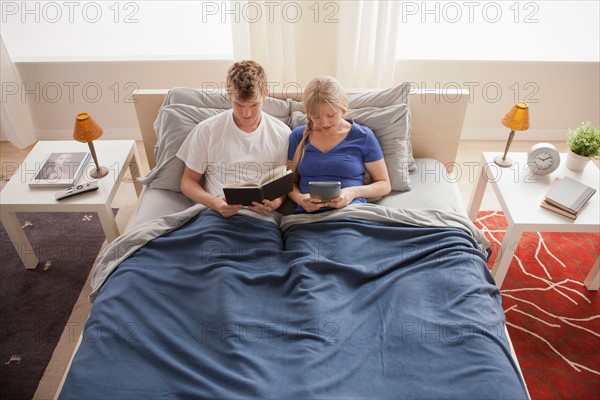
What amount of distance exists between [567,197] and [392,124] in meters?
0.78

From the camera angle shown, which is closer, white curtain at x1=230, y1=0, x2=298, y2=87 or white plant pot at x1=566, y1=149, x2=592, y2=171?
white plant pot at x1=566, y1=149, x2=592, y2=171

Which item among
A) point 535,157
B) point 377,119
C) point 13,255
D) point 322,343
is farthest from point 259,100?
point 13,255

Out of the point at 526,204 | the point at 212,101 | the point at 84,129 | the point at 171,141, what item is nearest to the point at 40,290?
the point at 84,129

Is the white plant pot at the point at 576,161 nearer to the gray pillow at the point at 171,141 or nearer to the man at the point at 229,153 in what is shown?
the man at the point at 229,153

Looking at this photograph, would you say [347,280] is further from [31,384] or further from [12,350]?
[12,350]

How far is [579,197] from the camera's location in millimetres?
1931

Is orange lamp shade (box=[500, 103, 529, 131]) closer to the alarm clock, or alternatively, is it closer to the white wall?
the alarm clock

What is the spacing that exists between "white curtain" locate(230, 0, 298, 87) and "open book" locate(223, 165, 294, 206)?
3.19 feet

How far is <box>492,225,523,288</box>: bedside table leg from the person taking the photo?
6.31ft

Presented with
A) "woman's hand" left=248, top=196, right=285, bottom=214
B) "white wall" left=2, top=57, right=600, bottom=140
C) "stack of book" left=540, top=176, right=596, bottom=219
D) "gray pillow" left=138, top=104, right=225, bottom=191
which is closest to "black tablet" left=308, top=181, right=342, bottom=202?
"woman's hand" left=248, top=196, right=285, bottom=214

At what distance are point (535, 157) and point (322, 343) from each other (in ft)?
4.49

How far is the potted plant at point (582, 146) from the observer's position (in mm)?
2047

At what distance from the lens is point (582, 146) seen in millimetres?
2074

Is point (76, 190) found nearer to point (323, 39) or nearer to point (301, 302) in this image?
point (301, 302)
